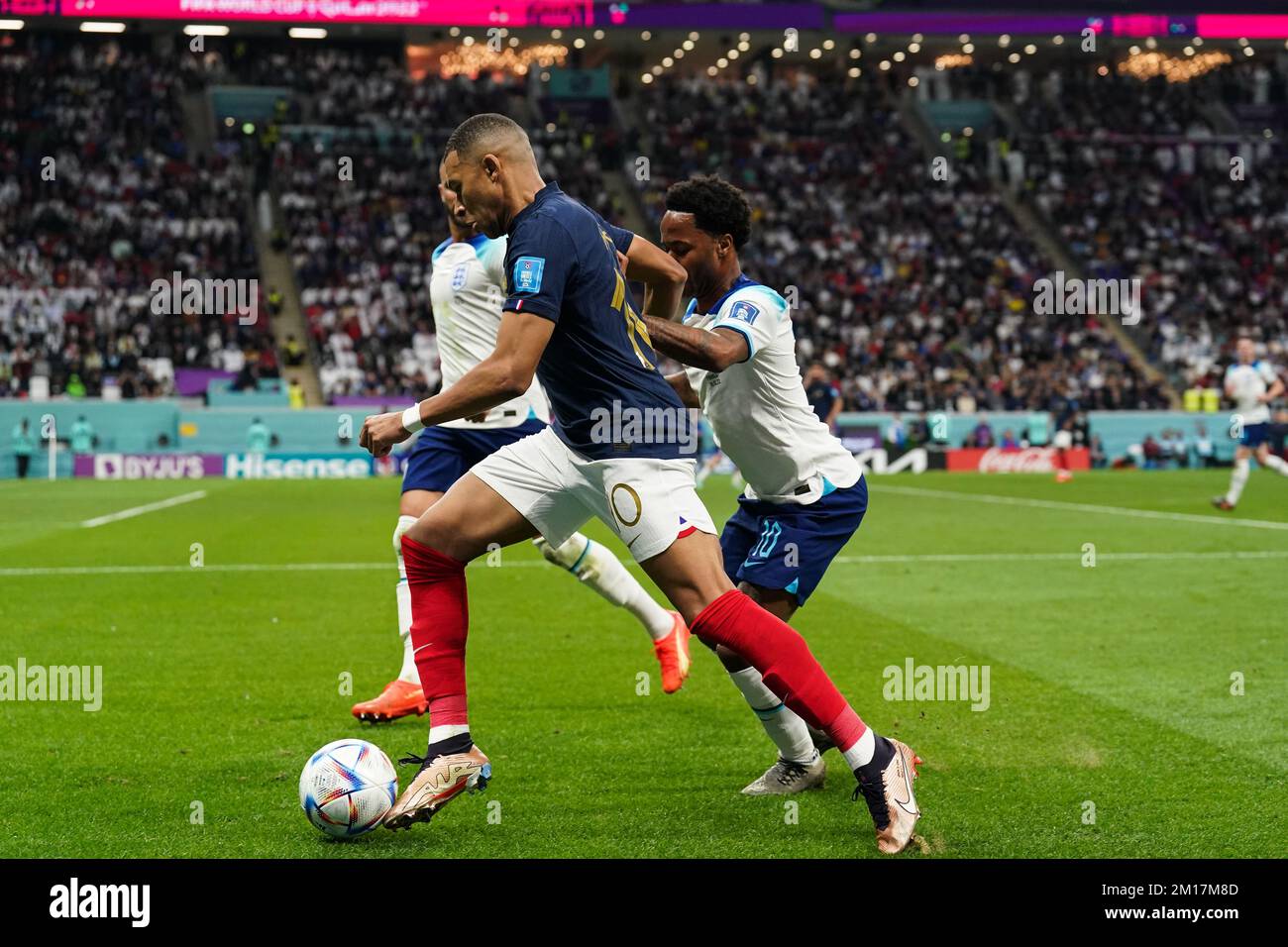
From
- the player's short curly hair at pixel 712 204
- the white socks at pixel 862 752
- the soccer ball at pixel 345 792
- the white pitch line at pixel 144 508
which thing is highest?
the player's short curly hair at pixel 712 204

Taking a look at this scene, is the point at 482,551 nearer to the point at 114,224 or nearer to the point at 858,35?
the point at 114,224

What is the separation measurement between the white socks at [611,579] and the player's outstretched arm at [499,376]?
2.44 m

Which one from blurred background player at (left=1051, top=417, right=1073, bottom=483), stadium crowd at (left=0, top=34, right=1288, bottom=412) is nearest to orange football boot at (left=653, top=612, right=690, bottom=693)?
blurred background player at (left=1051, top=417, right=1073, bottom=483)

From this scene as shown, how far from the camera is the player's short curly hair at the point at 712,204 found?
5.35 m

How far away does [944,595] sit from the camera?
11.2 metres

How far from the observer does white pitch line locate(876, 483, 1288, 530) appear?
1734 centimetres

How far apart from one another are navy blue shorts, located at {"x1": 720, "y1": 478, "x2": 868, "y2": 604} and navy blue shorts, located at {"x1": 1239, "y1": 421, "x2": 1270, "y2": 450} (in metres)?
16.1

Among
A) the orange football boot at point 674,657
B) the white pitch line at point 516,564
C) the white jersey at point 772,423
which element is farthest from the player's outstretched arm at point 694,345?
the white pitch line at point 516,564

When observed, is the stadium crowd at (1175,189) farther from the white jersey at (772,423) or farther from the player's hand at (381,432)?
the player's hand at (381,432)

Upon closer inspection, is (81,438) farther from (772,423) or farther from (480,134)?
(480,134)

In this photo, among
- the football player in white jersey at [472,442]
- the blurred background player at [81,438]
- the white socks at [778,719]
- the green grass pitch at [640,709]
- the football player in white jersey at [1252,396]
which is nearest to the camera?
the green grass pitch at [640,709]

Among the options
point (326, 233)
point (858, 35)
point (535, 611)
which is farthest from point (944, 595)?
point (858, 35)

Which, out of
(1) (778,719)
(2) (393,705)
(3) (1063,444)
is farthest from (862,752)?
(3) (1063,444)

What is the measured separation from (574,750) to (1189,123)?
2050 inches
